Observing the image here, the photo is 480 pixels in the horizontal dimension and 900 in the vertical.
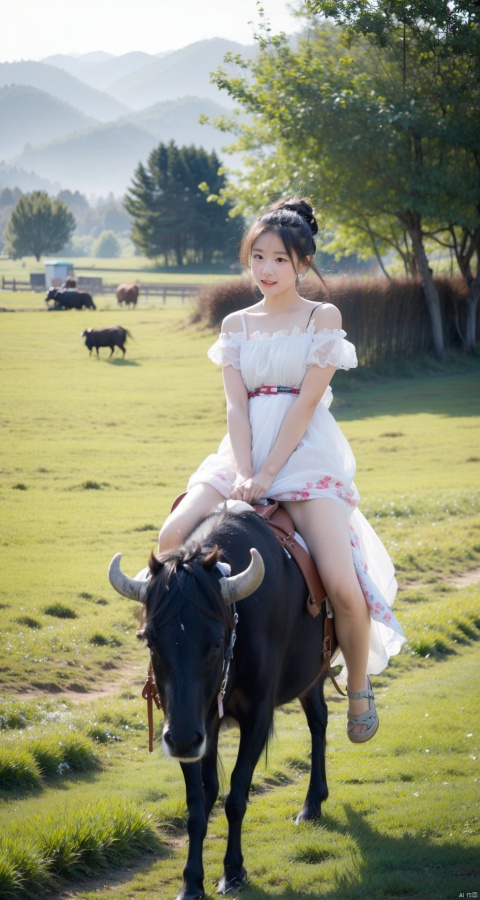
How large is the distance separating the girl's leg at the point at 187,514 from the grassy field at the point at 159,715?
1.18 metres

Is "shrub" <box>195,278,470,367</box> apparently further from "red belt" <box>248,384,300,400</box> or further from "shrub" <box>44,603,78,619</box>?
"red belt" <box>248,384,300,400</box>

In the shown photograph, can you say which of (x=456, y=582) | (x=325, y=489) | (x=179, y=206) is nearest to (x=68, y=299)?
(x=456, y=582)

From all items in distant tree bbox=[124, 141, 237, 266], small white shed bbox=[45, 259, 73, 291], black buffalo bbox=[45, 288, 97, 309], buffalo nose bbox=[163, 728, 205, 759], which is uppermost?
distant tree bbox=[124, 141, 237, 266]

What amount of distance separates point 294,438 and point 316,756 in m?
1.79

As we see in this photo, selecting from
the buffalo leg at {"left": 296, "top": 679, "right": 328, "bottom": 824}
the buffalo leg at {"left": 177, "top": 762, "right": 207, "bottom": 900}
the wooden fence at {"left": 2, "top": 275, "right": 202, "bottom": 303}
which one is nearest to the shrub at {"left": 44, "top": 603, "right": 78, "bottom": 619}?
the buffalo leg at {"left": 296, "top": 679, "right": 328, "bottom": 824}

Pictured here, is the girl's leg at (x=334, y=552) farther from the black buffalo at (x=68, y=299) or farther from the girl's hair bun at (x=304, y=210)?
the black buffalo at (x=68, y=299)

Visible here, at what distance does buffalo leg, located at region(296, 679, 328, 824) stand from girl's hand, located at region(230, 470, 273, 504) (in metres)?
1.34

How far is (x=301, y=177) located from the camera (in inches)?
1231

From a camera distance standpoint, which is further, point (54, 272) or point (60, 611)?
point (54, 272)

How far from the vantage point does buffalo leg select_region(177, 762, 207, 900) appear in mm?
3936

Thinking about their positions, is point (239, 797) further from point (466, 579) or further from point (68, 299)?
point (68, 299)

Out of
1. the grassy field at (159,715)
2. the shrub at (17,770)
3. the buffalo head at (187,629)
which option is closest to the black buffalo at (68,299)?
the grassy field at (159,715)

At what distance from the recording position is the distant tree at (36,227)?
346 ft

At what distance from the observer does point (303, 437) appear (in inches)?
200
